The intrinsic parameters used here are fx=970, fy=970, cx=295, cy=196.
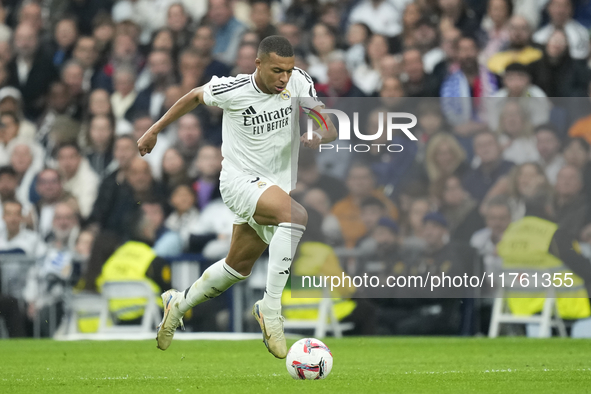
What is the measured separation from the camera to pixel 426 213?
34.2ft

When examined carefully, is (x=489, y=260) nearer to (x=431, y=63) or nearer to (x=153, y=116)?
(x=431, y=63)

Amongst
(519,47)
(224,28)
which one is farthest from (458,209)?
(224,28)

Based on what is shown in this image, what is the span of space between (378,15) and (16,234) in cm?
561

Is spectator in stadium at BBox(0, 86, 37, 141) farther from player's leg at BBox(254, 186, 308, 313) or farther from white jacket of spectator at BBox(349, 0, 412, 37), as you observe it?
player's leg at BBox(254, 186, 308, 313)

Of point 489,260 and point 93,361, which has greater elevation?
point 489,260

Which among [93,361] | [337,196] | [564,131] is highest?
[564,131]

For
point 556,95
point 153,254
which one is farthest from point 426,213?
point 153,254

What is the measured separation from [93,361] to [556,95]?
20.6 feet

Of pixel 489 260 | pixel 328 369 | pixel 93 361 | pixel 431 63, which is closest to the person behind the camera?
pixel 328 369

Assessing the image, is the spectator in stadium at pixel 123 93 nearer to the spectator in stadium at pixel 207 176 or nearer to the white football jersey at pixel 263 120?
the spectator in stadium at pixel 207 176

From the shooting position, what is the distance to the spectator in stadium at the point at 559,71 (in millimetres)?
11461

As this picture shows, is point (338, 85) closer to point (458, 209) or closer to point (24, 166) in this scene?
point (458, 209)

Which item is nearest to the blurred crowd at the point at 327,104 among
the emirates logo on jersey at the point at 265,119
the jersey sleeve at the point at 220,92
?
the emirates logo on jersey at the point at 265,119

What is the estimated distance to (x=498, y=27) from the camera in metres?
12.4
